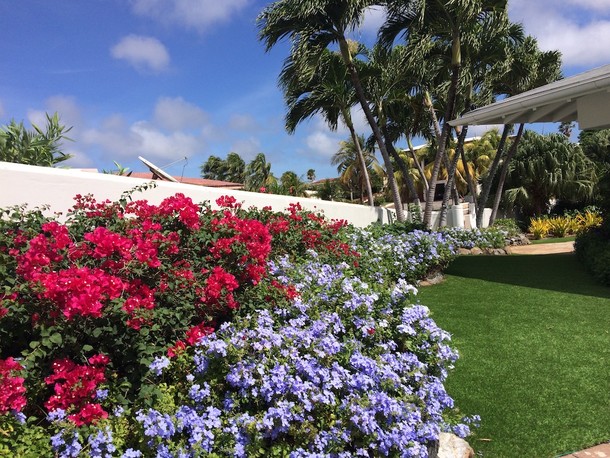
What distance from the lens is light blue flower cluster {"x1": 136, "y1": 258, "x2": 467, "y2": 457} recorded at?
89.8 inches

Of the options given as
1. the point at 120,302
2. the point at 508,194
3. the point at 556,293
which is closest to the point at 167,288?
the point at 120,302

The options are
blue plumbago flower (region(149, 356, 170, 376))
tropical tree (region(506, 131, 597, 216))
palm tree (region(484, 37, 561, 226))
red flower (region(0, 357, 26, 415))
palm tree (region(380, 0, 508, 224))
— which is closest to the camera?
red flower (region(0, 357, 26, 415))

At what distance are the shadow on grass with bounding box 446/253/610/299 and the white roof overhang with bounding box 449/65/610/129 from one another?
273 centimetres

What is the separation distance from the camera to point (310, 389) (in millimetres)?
2439

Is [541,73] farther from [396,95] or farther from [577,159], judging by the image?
[577,159]

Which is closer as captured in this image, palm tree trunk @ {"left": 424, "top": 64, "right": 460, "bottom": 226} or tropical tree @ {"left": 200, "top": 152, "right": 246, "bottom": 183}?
palm tree trunk @ {"left": 424, "top": 64, "right": 460, "bottom": 226}

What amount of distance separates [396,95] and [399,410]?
1241cm

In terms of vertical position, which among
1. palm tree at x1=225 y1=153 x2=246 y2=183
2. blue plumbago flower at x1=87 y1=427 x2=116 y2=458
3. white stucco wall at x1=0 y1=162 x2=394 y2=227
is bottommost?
→ blue plumbago flower at x1=87 y1=427 x2=116 y2=458

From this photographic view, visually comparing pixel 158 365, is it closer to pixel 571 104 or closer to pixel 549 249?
pixel 571 104

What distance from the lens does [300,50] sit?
10.7 m

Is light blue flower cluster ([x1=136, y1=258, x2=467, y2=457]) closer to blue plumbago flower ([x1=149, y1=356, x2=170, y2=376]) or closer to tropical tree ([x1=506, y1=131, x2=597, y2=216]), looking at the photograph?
blue plumbago flower ([x1=149, y1=356, x2=170, y2=376])

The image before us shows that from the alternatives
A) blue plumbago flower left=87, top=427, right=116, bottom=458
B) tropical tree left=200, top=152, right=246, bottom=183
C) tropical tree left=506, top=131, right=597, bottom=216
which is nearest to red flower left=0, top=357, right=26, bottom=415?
blue plumbago flower left=87, top=427, right=116, bottom=458

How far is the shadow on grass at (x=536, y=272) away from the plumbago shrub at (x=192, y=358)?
18.1 feet

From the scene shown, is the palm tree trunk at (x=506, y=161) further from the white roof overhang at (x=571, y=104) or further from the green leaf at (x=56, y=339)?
the green leaf at (x=56, y=339)
